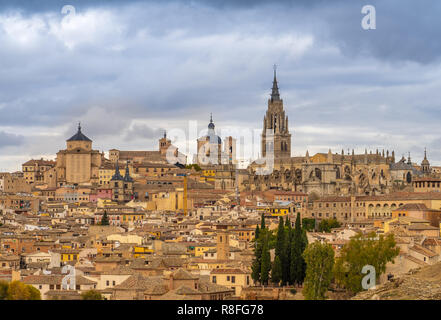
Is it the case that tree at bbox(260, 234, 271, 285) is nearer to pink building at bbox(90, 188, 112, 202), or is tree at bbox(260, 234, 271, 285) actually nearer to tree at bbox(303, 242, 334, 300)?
tree at bbox(303, 242, 334, 300)

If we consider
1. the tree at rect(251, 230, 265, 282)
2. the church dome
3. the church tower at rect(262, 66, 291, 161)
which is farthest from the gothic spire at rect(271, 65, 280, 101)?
the tree at rect(251, 230, 265, 282)

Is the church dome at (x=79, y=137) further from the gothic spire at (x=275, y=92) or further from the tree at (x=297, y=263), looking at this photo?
the tree at (x=297, y=263)

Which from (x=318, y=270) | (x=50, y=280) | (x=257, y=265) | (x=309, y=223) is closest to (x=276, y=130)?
(x=309, y=223)

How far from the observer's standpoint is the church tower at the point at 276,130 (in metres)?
147

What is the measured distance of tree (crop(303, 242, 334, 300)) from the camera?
45.1m

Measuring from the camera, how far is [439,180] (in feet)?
320

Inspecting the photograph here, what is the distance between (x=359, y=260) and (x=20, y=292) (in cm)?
1456

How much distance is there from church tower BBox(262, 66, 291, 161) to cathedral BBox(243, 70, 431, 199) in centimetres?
1346

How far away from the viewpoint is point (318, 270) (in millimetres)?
46344

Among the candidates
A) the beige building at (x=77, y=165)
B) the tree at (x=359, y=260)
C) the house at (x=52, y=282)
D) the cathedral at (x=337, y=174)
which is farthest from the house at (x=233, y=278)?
the beige building at (x=77, y=165)

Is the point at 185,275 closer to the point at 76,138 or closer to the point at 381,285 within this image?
the point at 381,285

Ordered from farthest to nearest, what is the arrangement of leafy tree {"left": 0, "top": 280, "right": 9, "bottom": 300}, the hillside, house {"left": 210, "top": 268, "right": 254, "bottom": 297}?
house {"left": 210, "top": 268, "right": 254, "bottom": 297} → leafy tree {"left": 0, "top": 280, "right": 9, "bottom": 300} → the hillside

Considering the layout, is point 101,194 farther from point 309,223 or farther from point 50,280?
point 50,280
